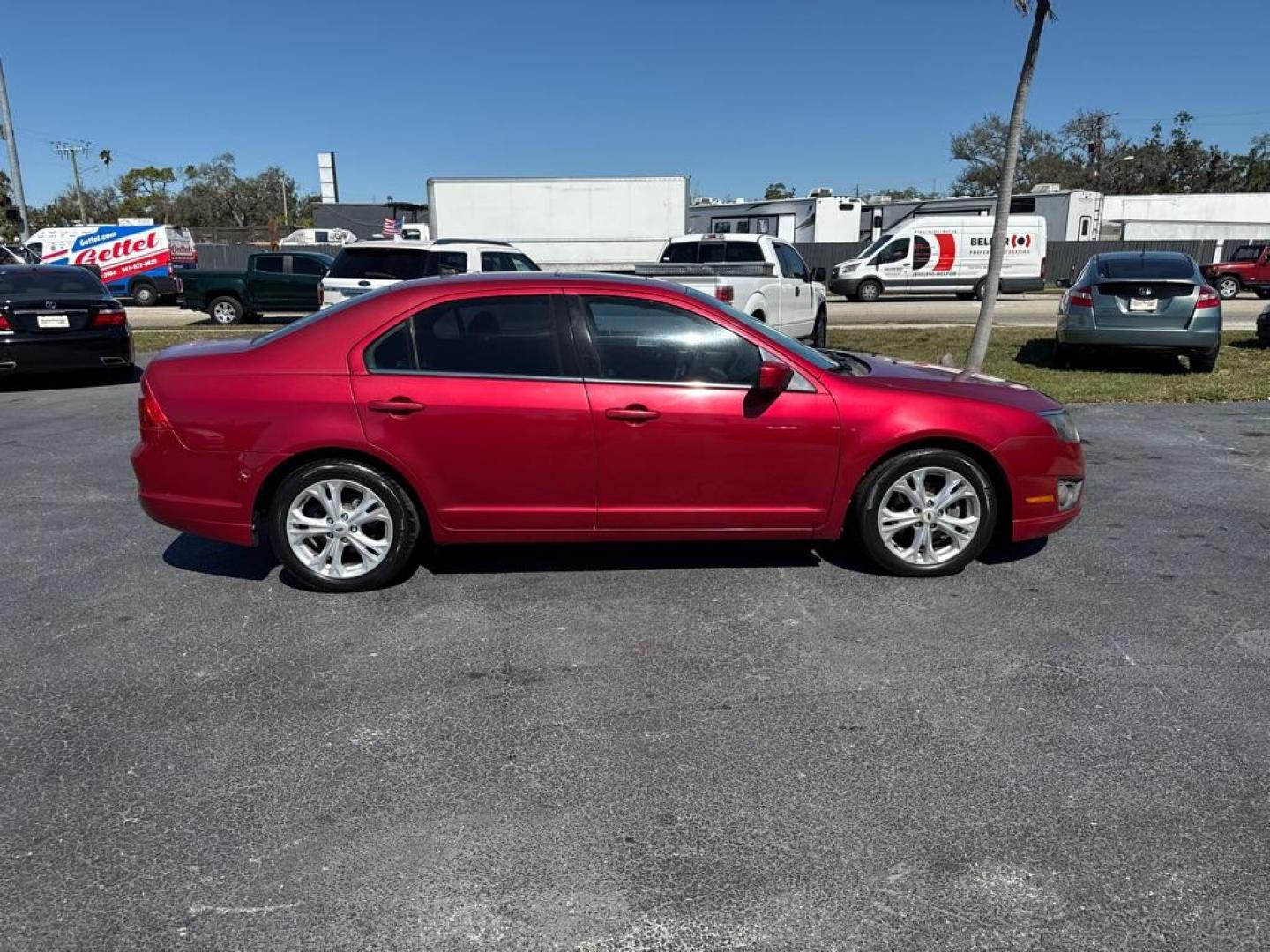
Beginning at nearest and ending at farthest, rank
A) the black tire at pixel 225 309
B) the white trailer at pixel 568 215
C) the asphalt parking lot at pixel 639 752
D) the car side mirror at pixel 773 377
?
the asphalt parking lot at pixel 639 752, the car side mirror at pixel 773 377, the black tire at pixel 225 309, the white trailer at pixel 568 215

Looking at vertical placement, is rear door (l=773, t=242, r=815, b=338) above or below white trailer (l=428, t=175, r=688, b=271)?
below

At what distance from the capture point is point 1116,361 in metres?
12.8

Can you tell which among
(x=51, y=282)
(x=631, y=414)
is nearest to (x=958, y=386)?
(x=631, y=414)

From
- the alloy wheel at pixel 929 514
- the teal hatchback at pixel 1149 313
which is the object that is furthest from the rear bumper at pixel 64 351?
the teal hatchback at pixel 1149 313

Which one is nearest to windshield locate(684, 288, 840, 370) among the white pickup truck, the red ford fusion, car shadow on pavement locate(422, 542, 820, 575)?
the red ford fusion

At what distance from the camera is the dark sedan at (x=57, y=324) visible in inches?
424

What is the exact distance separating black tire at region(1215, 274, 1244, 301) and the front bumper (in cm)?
2715

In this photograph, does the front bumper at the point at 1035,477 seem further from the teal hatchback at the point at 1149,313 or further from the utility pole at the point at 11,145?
the utility pole at the point at 11,145

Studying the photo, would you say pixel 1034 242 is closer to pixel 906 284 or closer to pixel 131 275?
pixel 906 284

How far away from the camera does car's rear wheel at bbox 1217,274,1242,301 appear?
88.4 ft

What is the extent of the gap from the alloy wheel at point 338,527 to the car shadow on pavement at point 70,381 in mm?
8736

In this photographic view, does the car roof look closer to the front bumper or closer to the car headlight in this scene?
the car headlight

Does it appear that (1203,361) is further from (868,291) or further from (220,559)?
(868,291)

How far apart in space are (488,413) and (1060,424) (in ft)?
9.69
